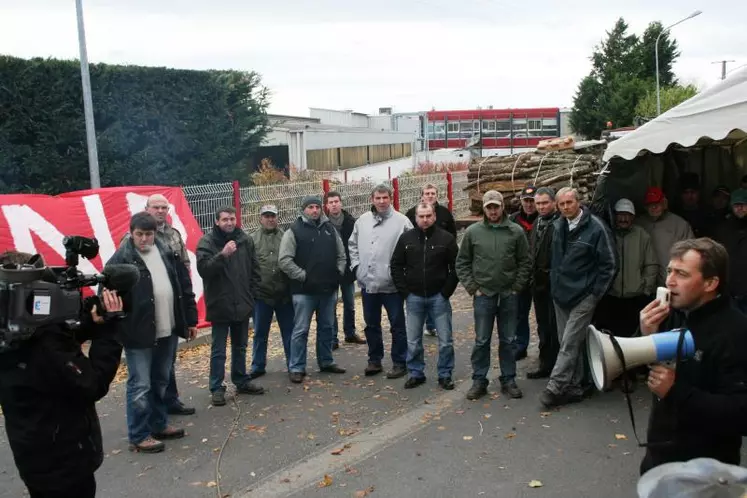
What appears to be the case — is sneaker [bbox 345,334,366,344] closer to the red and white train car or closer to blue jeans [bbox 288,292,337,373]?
blue jeans [bbox 288,292,337,373]

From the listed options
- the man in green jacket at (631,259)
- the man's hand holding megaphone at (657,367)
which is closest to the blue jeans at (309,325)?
the man in green jacket at (631,259)

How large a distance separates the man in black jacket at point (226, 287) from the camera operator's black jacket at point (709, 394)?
4.60m

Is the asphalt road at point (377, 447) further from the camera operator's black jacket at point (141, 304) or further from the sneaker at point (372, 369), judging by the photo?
the camera operator's black jacket at point (141, 304)

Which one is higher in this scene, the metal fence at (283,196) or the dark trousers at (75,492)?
the metal fence at (283,196)

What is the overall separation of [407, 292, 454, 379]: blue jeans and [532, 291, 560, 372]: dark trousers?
105 cm

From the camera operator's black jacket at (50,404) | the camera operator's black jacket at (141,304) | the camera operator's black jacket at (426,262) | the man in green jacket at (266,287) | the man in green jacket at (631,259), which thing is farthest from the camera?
the man in green jacket at (266,287)

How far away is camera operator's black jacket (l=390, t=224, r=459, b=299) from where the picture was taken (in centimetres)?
730

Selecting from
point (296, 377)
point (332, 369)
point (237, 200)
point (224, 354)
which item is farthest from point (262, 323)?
point (237, 200)

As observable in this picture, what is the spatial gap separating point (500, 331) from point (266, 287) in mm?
2642

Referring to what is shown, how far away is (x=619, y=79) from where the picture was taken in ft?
158

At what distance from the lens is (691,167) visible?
8.64m

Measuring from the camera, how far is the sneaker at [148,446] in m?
5.89

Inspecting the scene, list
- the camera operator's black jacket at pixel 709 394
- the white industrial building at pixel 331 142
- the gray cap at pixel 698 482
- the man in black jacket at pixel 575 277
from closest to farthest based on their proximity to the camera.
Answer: the gray cap at pixel 698 482 < the camera operator's black jacket at pixel 709 394 < the man in black jacket at pixel 575 277 < the white industrial building at pixel 331 142

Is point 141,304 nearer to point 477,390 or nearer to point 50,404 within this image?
point 50,404
